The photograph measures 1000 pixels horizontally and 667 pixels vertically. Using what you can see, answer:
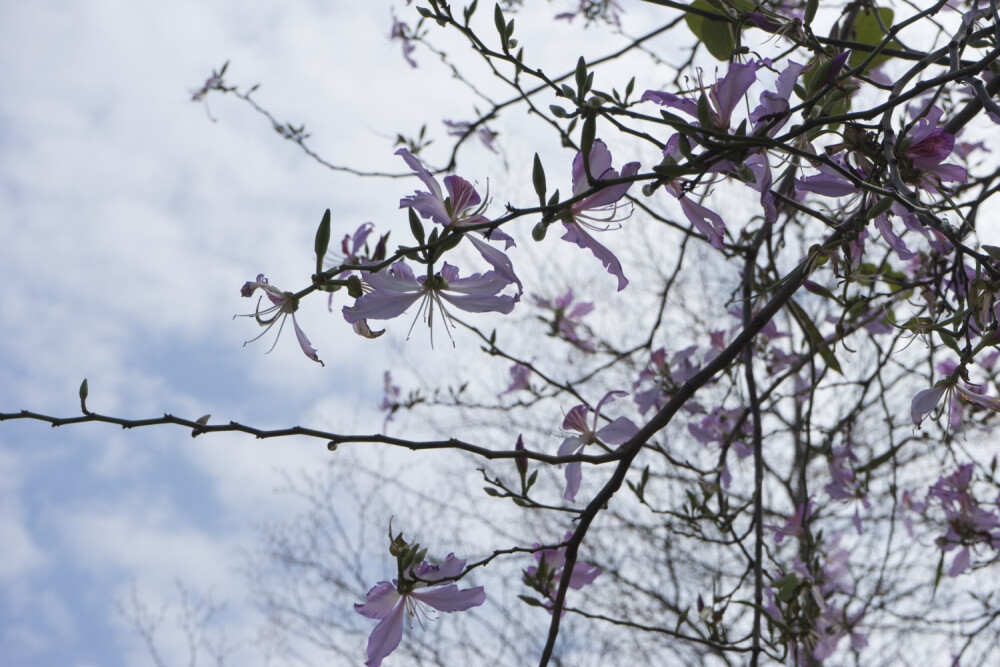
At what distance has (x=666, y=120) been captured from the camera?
79 centimetres

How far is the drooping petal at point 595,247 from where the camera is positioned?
93cm

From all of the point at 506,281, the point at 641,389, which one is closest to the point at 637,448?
the point at 506,281

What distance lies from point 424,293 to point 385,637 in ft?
1.48

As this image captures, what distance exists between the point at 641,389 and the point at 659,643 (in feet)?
14.5

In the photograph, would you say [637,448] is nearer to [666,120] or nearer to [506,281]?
[506,281]

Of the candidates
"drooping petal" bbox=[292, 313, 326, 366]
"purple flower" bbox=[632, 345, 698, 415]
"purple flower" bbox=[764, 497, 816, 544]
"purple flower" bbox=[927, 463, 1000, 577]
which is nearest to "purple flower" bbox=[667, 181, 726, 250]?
"drooping petal" bbox=[292, 313, 326, 366]

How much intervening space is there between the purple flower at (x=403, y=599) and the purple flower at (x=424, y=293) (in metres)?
0.33

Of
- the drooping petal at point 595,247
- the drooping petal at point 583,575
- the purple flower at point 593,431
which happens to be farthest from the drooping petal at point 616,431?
the drooping petal at point 595,247

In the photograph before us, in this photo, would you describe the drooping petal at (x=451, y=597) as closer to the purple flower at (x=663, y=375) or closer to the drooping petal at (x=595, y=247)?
the drooping petal at (x=595, y=247)

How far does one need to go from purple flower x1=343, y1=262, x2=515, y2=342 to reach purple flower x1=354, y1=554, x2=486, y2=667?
326 millimetres

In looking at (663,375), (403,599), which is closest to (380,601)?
(403,599)

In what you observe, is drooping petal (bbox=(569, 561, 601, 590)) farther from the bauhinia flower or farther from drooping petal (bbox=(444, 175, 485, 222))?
drooping petal (bbox=(444, 175, 485, 222))

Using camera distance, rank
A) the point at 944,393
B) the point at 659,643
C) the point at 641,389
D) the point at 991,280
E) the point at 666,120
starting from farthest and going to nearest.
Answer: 1. the point at 659,643
2. the point at 641,389
3. the point at 944,393
4. the point at 991,280
5. the point at 666,120

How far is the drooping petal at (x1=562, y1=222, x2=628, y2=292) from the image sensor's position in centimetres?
93
